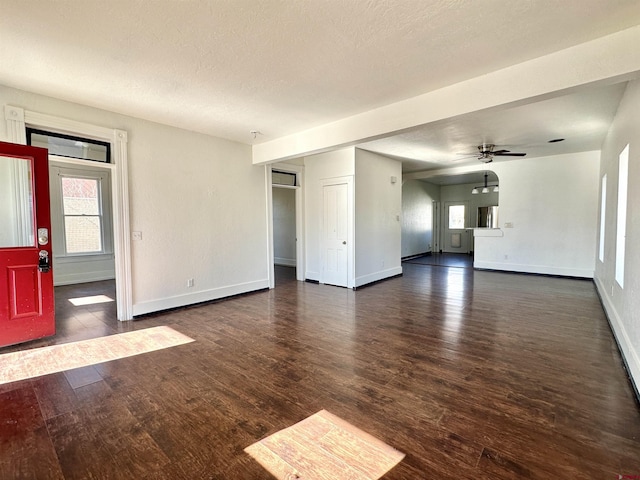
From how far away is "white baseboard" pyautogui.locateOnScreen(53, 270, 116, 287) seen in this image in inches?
263

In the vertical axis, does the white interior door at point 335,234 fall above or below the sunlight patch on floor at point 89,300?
above

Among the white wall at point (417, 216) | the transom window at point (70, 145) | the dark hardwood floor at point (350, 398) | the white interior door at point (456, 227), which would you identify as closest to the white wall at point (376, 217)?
the dark hardwood floor at point (350, 398)

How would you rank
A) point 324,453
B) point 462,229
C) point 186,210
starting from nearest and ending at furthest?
point 324,453, point 186,210, point 462,229

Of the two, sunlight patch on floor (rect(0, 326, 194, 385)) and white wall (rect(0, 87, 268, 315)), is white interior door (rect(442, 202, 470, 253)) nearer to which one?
white wall (rect(0, 87, 268, 315))

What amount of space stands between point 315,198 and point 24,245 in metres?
4.64

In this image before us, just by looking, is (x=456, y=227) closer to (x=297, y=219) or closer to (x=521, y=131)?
(x=521, y=131)

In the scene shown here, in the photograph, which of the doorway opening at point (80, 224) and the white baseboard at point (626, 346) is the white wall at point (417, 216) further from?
the doorway opening at point (80, 224)

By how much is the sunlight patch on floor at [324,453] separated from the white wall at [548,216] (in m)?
7.40

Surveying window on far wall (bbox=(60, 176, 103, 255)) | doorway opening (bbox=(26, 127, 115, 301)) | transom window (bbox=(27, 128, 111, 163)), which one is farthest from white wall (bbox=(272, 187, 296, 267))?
transom window (bbox=(27, 128, 111, 163))

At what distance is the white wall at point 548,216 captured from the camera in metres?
6.78

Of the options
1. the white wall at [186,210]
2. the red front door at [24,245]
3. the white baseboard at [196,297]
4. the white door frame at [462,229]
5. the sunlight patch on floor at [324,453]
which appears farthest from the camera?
the white door frame at [462,229]

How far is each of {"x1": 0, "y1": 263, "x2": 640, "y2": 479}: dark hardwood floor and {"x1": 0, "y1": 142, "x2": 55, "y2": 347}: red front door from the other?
0.33 m

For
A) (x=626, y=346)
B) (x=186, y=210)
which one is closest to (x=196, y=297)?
(x=186, y=210)

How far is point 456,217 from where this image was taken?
1242cm
